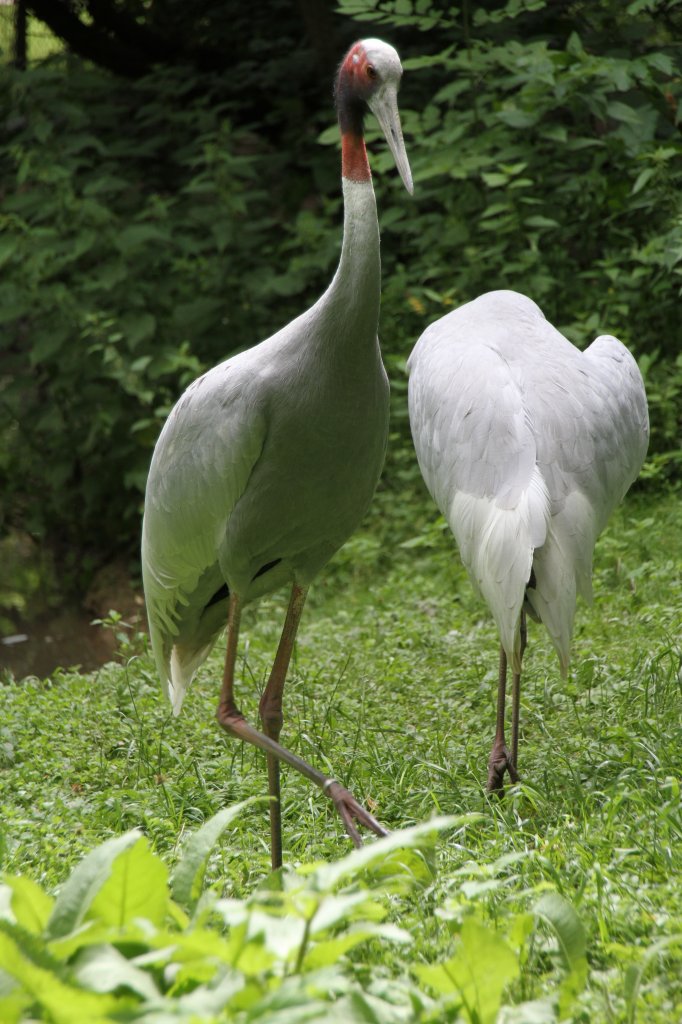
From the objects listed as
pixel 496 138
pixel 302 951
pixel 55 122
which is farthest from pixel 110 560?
pixel 302 951

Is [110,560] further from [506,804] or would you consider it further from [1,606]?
[506,804]

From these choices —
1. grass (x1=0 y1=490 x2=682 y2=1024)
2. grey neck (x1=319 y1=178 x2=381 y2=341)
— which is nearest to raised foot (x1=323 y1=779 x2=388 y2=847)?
grass (x1=0 y1=490 x2=682 y2=1024)

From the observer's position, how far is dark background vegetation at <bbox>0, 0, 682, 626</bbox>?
23.3ft

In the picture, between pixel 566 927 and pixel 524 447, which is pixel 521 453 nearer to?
pixel 524 447

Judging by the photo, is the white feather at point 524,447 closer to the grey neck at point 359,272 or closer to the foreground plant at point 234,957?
the grey neck at point 359,272

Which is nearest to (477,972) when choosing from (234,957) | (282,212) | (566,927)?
(566,927)

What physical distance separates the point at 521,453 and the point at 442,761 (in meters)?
1.11

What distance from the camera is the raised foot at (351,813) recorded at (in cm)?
348

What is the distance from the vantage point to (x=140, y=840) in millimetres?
2469

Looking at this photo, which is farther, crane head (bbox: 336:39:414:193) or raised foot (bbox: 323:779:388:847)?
crane head (bbox: 336:39:414:193)

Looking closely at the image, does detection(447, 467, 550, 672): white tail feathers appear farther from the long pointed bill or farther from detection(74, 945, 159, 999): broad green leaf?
detection(74, 945, 159, 999): broad green leaf

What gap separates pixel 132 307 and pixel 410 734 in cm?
414

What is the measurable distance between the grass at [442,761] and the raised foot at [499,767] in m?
0.09

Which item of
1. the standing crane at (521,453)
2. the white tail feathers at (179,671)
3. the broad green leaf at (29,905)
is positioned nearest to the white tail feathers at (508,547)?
the standing crane at (521,453)
